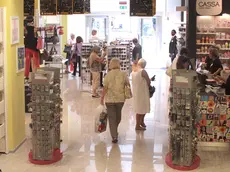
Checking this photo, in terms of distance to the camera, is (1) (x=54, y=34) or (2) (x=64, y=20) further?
(2) (x=64, y=20)

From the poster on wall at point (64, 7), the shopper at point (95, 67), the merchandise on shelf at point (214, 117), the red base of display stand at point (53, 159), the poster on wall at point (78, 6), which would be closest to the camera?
the red base of display stand at point (53, 159)

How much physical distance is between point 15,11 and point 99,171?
117 inches

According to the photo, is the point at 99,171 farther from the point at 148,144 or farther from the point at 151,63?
the point at 151,63

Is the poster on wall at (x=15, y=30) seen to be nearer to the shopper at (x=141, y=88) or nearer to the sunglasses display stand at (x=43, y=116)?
the sunglasses display stand at (x=43, y=116)

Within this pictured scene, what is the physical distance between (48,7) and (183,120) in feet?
20.4

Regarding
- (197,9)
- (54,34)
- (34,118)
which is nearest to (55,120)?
(34,118)

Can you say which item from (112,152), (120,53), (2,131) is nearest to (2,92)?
(2,131)

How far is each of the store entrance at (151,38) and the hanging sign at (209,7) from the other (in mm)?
6961

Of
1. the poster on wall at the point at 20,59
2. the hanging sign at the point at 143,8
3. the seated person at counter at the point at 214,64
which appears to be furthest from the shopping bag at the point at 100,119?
the seated person at counter at the point at 214,64

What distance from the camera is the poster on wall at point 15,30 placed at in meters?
7.12

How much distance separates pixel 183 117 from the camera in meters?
6.42

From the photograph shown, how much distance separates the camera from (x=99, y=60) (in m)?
12.2

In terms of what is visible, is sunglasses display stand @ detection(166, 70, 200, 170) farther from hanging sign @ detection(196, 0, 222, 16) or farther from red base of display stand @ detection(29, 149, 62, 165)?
hanging sign @ detection(196, 0, 222, 16)

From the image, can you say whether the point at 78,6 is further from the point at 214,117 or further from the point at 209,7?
the point at 214,117
